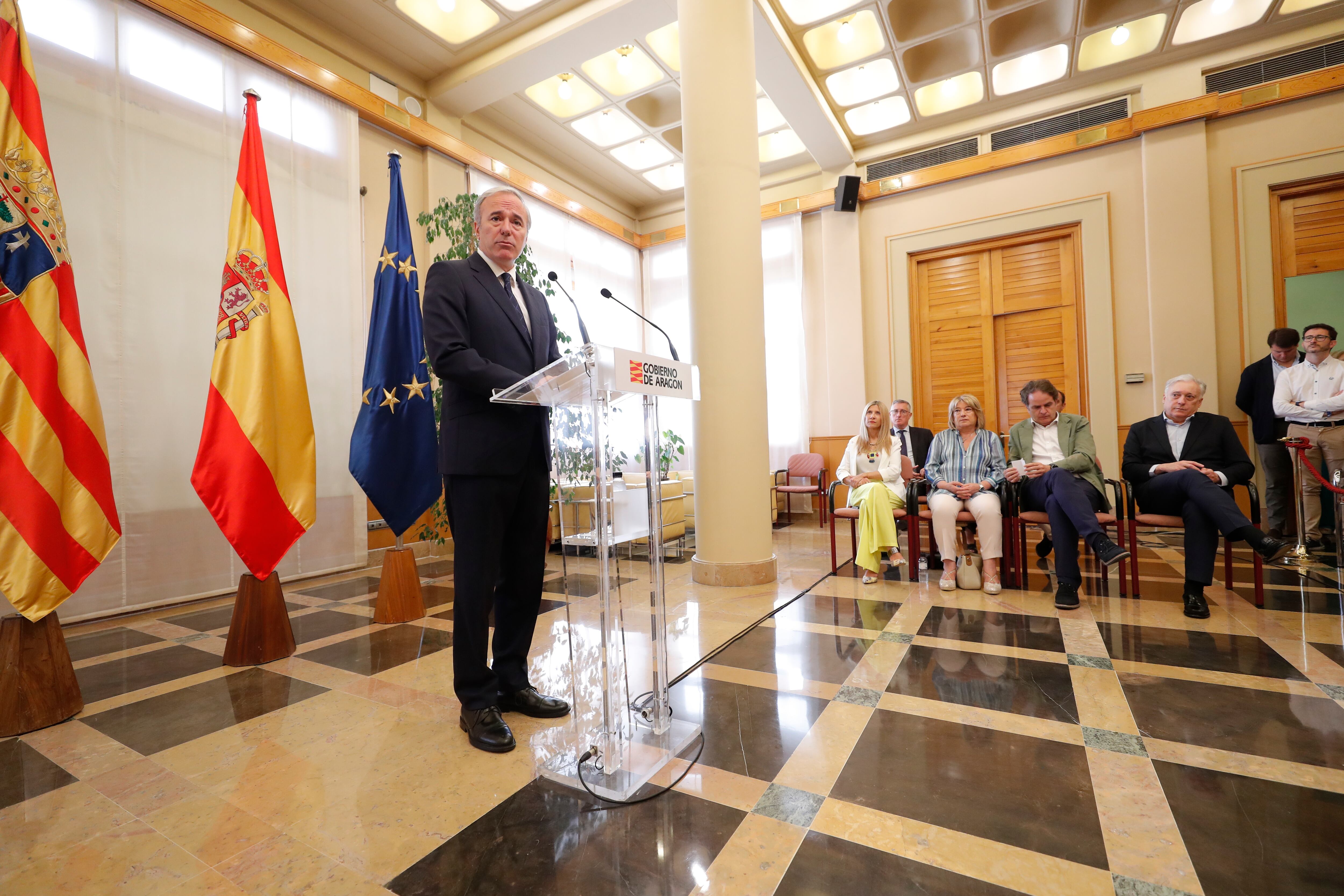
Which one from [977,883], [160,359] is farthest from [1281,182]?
[160,359]

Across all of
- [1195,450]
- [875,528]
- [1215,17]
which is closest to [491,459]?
[875,528]

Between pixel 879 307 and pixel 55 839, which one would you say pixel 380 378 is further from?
pixel 879 307

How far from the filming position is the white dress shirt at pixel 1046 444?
336 cm

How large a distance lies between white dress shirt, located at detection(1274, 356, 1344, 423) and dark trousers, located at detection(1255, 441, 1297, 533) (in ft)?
1.40

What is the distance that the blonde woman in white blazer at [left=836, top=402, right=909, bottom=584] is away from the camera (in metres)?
3.61

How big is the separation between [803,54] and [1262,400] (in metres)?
4.58

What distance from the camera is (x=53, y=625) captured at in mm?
1973

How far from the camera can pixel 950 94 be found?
5.81 metres

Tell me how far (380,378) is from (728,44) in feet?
9.24

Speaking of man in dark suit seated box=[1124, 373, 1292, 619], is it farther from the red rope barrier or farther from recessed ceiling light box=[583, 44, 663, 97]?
recessed ceiling light box=[583, 44, 663, 97]

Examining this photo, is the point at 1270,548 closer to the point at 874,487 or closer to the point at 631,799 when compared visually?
the point at 874,487

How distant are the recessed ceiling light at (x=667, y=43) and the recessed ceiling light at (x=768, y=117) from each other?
3.41ft

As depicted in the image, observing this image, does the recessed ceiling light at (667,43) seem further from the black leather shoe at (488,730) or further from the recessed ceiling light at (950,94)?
the black leather shoe at (488,730)

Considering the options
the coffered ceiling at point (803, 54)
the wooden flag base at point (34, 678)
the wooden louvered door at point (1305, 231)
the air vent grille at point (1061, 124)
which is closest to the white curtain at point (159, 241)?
the coffered ceiling at point (803, 54)
